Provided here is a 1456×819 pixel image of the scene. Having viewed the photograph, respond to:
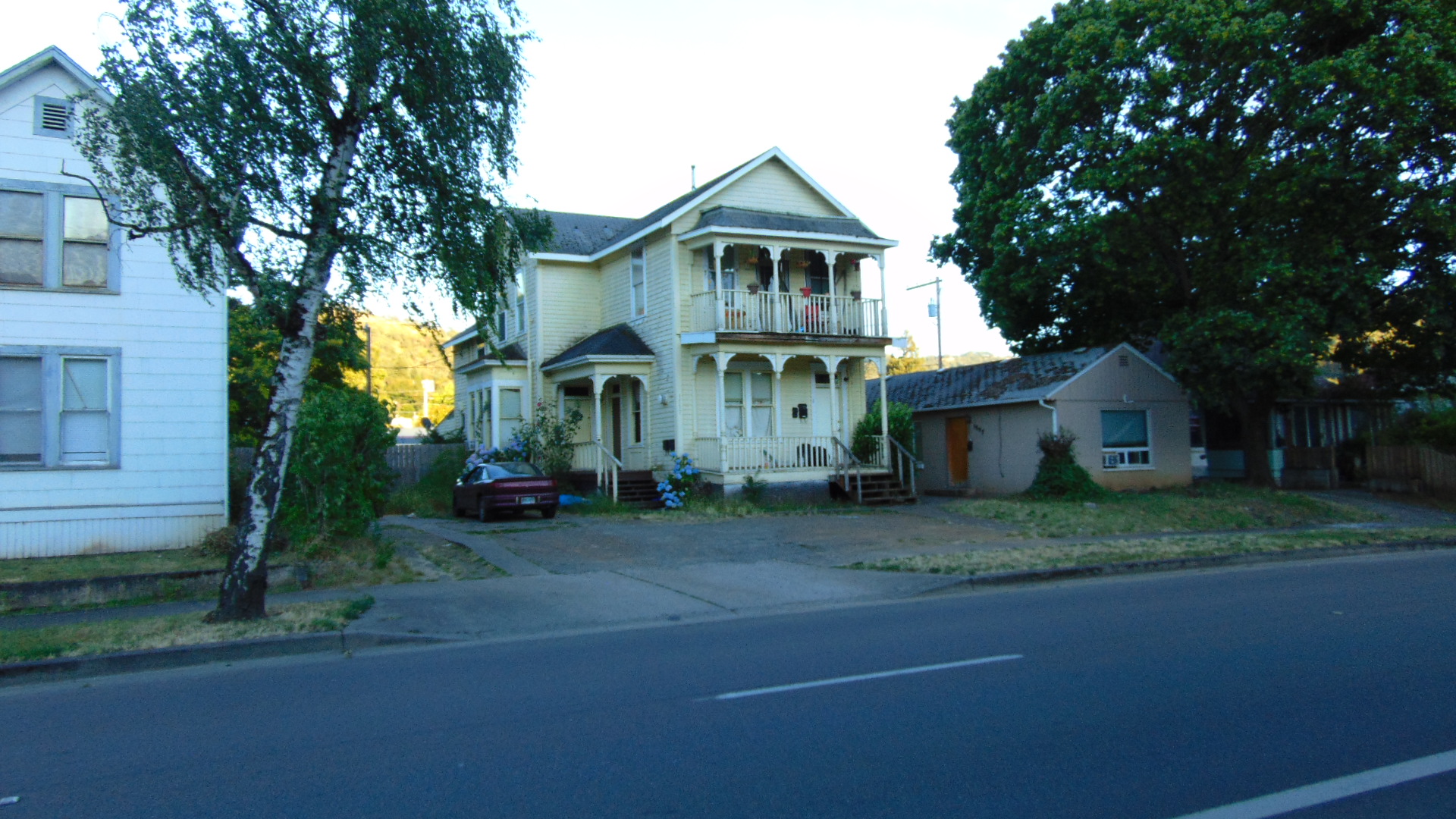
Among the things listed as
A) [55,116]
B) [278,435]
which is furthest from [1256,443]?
[55,116]

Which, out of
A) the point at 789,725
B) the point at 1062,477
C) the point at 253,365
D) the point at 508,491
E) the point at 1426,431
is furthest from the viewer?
the point at 253,365

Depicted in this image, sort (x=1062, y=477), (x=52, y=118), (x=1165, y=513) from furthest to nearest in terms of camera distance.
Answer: (x=1062, y=477) → (x=1165, y=513) → (x=52, y=118)

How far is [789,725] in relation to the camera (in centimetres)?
605

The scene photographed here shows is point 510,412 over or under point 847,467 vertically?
over

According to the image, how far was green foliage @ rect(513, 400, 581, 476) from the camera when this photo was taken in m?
25.2

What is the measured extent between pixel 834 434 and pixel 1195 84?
444 inches

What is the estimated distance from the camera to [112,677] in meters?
8.22

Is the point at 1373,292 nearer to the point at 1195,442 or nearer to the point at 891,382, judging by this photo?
the point at 1195,442

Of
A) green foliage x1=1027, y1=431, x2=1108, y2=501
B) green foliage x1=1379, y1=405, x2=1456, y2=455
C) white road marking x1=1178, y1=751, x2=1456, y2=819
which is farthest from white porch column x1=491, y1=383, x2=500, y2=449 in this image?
green foliage x1=1379, y1=405, x2=1456, y2=455

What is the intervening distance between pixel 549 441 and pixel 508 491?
5013 mm

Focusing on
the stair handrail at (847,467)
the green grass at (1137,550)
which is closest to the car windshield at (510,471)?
the stair handrail at (847,467)

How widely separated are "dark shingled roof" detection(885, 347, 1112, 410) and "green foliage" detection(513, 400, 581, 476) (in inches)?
358

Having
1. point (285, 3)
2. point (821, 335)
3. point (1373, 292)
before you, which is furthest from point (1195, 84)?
point (285, 3)

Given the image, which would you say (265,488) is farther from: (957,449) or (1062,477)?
(957,449)
